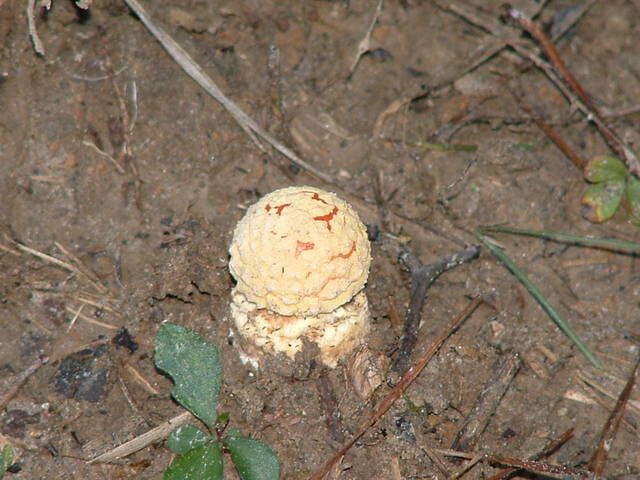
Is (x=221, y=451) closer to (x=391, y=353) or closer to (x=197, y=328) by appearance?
(x=197, y=328)

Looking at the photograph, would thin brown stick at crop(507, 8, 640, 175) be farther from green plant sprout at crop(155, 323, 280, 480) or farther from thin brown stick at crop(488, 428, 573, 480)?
green plant sprout at crop(155, 323, 280, 480)

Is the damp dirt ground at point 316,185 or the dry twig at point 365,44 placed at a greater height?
the dry twig at point 365,44

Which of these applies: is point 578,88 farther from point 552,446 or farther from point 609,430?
point 552,446

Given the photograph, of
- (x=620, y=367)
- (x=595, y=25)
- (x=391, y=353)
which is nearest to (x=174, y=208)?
(x=391, y=353)

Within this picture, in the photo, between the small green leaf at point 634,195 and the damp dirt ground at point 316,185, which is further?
the small green leaf at point 634,195

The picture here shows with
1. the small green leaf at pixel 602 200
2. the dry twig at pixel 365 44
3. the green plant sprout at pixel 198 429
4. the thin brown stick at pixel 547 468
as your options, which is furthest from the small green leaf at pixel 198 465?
the small green leaf at pixel 602 200

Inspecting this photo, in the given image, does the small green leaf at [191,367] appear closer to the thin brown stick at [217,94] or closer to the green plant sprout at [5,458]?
the green plant sprout at [5,458]
